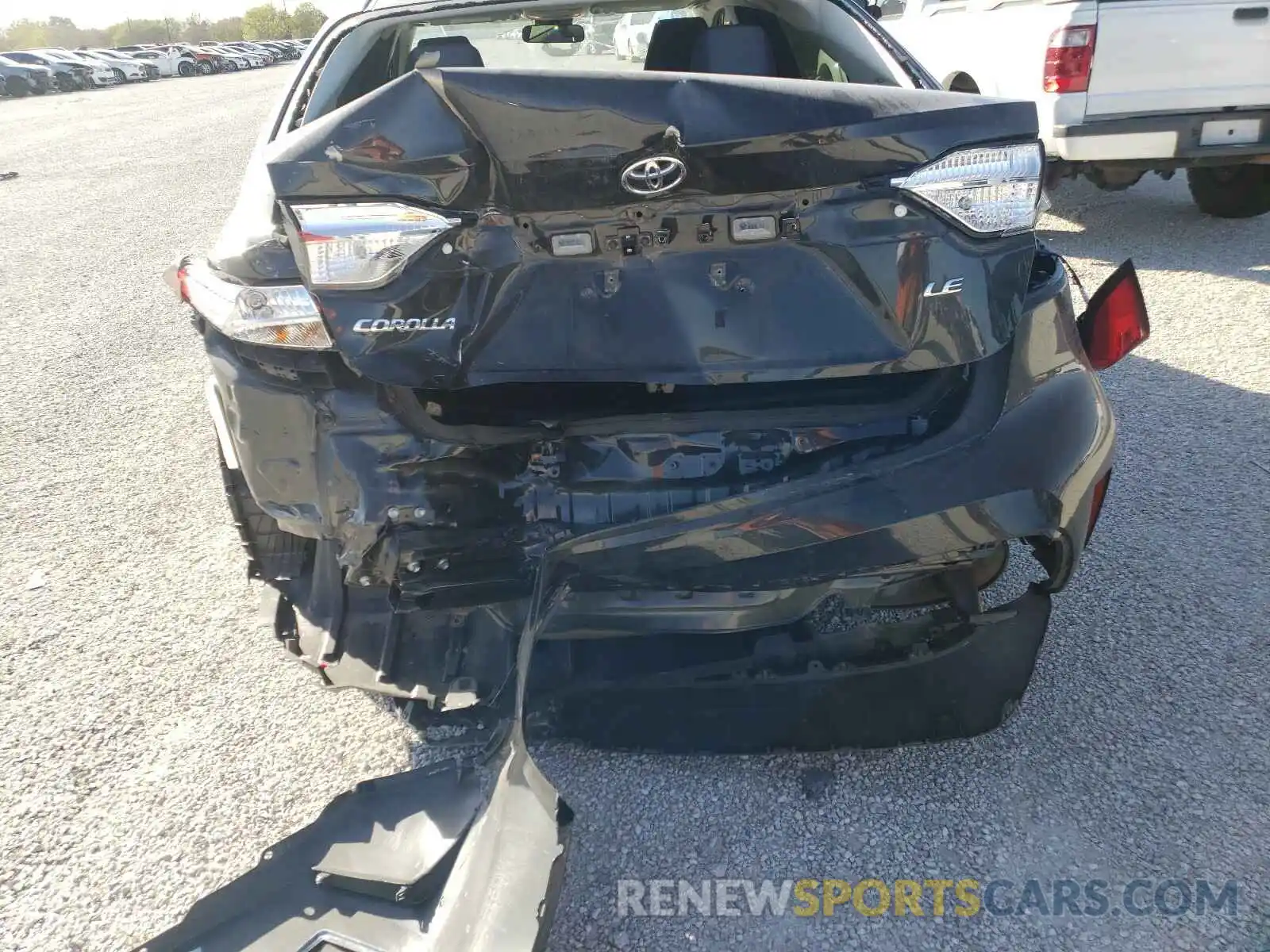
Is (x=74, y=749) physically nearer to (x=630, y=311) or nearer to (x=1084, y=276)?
(x=630, y=311)

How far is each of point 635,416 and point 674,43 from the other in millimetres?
1439

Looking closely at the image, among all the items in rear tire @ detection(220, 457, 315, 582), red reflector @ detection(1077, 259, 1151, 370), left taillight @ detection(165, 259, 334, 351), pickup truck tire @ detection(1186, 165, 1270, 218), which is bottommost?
pickup truck tire @ detection(1186, 165, 1270, 218)

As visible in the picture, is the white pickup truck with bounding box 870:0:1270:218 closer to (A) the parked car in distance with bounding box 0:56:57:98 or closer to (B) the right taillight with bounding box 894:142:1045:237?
(B) the right taillight with bounding box 894:142:1045:237

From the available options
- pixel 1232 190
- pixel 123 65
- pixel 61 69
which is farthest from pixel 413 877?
pixel 123 65

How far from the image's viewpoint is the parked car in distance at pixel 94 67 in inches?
1287

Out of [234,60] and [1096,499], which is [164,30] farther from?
[1096,499]

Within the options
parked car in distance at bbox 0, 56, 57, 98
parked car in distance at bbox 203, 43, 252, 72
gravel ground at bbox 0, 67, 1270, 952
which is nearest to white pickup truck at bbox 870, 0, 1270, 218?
gravel ground at bbox 0, 67, 1270, 952

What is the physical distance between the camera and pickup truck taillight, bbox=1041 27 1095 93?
18.3 ft

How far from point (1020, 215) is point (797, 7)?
1.38m

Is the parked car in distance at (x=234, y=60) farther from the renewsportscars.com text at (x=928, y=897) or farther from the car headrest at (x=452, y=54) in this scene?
the renewsportscars.com text at (x=928, y=897)

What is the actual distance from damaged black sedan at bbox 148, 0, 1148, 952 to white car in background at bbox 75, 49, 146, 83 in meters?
40.1

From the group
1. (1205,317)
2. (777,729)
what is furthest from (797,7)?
(1205,317)

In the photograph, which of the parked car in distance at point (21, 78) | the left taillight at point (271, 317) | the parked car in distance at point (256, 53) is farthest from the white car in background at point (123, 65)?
the left taillight at point (271, 317)

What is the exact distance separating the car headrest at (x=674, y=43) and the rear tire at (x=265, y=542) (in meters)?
1.71
